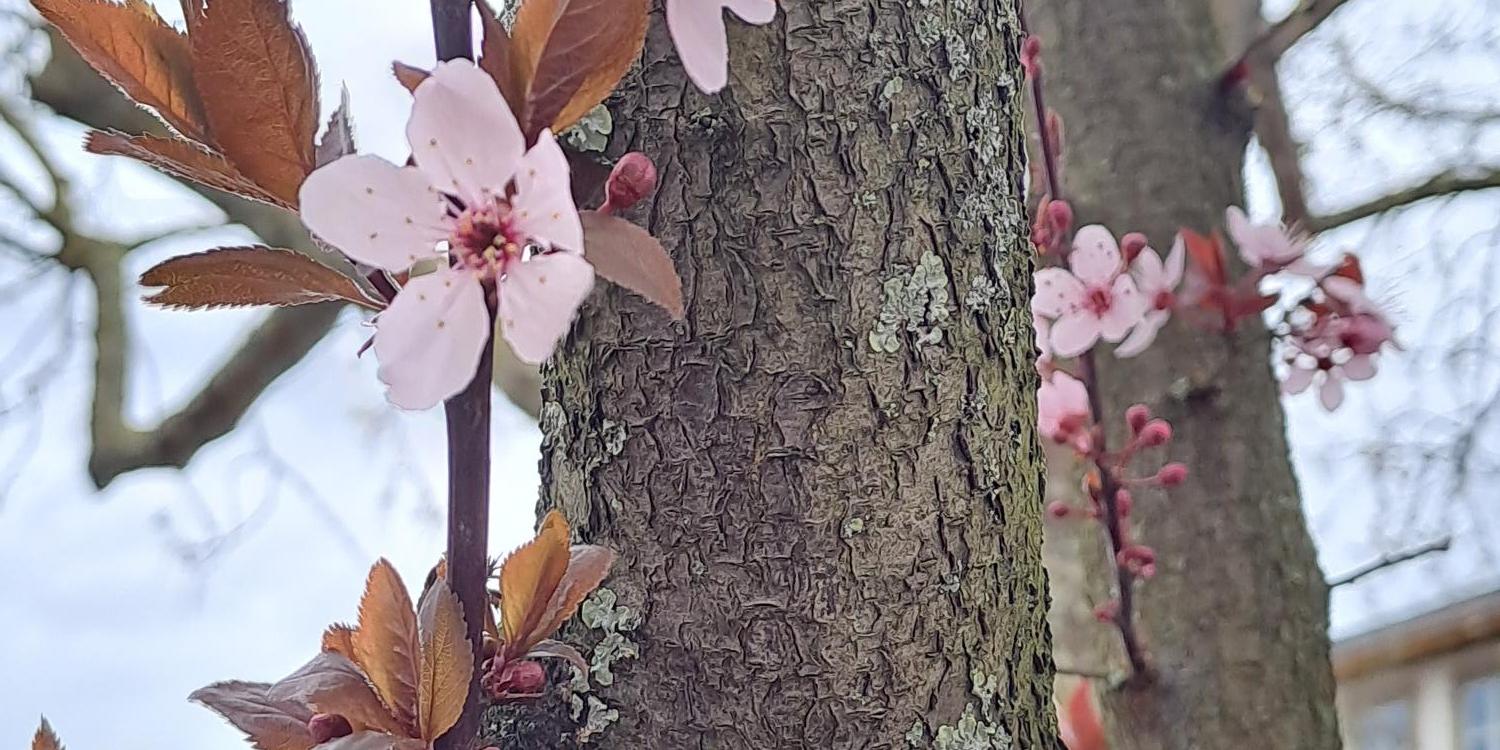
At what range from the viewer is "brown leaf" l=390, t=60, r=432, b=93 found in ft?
0.85

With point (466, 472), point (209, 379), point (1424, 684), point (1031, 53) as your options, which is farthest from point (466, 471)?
point (1424, 684)

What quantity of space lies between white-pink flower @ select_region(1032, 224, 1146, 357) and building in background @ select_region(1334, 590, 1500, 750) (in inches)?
91.3

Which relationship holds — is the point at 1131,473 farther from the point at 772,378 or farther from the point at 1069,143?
the point at 772,378

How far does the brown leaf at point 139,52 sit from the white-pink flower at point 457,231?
55 mm

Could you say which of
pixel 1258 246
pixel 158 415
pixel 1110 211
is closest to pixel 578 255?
pixel 1258 246

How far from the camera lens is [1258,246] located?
75 centimetres

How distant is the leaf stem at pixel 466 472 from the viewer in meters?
0.26

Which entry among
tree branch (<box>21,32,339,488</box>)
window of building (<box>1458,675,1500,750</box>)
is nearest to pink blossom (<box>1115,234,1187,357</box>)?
tree branch (<box>21,32,339,488</box>)

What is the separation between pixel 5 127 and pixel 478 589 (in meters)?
1.82

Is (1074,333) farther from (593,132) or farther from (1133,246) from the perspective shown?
(593,132)

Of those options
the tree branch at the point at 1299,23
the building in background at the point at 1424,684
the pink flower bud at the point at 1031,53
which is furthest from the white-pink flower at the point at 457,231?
the building in background at the point at 1424,684

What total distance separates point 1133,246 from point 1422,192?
984mm

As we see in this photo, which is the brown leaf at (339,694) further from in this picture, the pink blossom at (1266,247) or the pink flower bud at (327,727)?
the pink blossom at (1266,247)

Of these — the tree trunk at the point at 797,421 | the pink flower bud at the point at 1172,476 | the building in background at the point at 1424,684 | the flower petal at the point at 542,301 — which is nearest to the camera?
the flower petal at the point at 542,301
